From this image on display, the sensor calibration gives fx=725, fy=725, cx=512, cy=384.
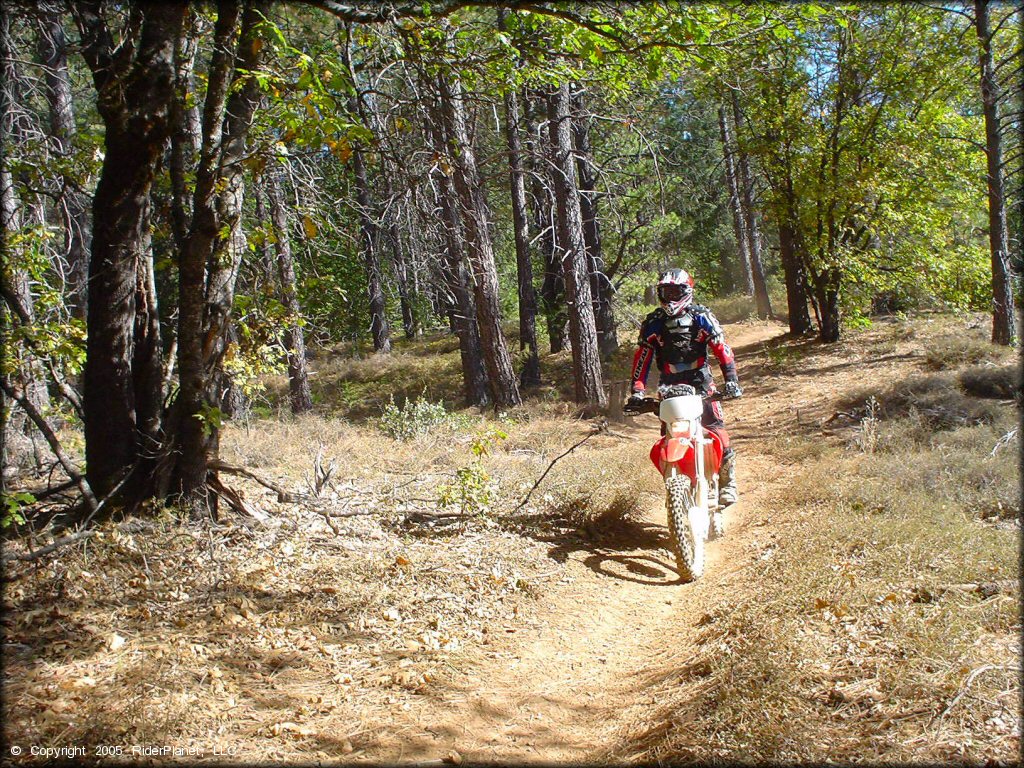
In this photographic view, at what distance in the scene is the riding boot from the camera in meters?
6.96

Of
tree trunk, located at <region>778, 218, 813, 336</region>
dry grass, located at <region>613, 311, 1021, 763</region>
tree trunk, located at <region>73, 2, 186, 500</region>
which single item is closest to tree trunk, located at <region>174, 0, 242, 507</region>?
tree trunk, located at <region>73, 2, 186, 500</region>

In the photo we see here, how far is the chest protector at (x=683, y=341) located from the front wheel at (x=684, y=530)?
1213mm

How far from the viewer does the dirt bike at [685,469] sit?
5797 millimetres

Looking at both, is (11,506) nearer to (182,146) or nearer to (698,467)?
(182,146)

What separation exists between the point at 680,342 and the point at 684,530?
1.78m

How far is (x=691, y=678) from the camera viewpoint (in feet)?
13.1

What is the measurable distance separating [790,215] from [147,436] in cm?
1572

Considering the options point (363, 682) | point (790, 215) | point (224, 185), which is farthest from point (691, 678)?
point (790, 215)

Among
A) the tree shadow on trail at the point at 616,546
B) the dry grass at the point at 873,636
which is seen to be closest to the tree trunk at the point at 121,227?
the tree shadow on trail at the point at 616,546

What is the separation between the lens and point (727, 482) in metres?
7.05

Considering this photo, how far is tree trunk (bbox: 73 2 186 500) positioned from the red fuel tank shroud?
4.18 m

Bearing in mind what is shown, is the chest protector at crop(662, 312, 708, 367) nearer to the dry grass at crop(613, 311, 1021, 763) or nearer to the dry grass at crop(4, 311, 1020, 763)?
the dry grass at crop(4, 311, 1020, 763)

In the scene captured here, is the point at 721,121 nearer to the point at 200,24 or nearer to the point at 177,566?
the point at 200,24

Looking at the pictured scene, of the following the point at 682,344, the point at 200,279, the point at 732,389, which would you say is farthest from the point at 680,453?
the point at 200,279
